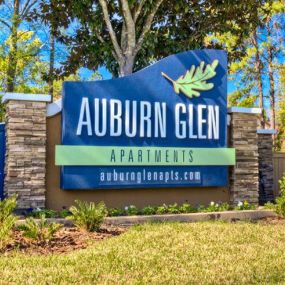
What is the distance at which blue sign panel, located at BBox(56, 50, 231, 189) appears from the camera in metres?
10.4

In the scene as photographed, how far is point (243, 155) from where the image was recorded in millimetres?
12203

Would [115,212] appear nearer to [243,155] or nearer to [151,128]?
[151,128]

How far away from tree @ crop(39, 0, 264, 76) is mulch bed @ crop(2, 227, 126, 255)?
7616mm

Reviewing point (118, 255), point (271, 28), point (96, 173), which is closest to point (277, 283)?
point (118, 255)

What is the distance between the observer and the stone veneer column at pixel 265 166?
14914 mm

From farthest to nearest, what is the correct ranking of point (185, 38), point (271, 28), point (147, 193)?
point (271, 28) < point (185, 38) < point (147, 193)

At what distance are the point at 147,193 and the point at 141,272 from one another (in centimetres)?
545

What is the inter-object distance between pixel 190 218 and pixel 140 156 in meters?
1.79

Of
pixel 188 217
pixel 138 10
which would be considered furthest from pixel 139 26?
pixel 188 217

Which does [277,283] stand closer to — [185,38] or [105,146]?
[105,146]

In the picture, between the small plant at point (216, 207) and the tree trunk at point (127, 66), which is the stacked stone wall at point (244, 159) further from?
the tree trunk at point (127, 66)

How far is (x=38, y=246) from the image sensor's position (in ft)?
23.3

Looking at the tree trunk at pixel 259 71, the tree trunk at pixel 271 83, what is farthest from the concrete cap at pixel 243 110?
the tree trunk at pixel 271 83

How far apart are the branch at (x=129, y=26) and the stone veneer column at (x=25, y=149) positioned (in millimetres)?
5495
